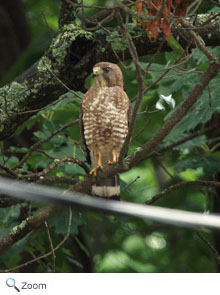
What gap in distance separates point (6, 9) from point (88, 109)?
13.6 feet

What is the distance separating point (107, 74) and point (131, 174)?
3.10 meters

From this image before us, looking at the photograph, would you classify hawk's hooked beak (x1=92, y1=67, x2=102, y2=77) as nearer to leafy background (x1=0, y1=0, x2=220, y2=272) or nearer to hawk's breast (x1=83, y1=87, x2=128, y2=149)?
hawk's breast (x1=83, y1=87, x2=128, y2=149)

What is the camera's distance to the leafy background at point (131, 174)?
15.9 ft

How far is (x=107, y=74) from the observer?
4754mm

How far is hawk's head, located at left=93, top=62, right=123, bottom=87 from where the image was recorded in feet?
14.9

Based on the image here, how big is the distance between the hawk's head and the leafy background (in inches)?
12.7

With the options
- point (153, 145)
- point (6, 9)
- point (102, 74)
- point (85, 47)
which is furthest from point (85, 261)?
point (6, 9)

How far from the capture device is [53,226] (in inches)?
195

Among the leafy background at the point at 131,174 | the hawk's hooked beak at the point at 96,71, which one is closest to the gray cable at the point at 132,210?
the leafy background at the point at 131,174

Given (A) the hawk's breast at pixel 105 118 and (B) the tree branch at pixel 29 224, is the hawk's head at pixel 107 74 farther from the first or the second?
(B) the tree branch at pixel 29 224

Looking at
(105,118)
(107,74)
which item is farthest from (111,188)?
(107,74)
